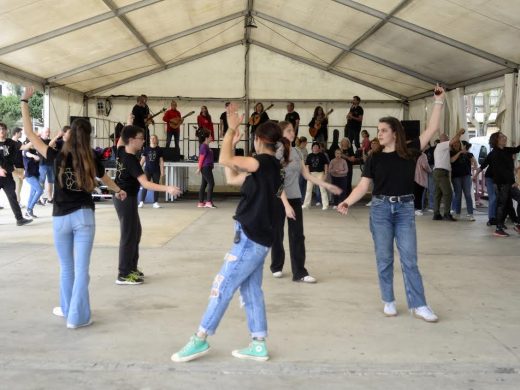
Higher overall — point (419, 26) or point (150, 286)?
point (419, 26)

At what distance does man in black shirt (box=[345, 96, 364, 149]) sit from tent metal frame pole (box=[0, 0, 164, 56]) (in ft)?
22.9

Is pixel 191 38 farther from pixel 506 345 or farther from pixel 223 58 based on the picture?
pixel 506 345

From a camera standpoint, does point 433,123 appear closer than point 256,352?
No

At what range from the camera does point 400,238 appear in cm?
470

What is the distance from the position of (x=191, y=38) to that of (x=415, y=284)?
46.3 feet

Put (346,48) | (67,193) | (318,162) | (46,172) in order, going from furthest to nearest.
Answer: (346,48) → (318,162) → (46,172) → (67,193)

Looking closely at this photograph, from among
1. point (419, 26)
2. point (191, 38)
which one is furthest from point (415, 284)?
point (191, 38)

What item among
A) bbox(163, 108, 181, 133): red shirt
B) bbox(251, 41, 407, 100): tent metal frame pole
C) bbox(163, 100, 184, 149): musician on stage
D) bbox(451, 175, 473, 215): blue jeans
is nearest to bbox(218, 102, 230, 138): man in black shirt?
bbox(163, 100, 184, 149): musician on stage

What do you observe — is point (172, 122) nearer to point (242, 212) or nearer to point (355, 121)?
point (355, 121)

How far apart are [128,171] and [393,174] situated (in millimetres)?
2426

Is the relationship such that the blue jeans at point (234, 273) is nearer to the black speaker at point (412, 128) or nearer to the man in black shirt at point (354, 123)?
the man in black shirt at point (354, 123)

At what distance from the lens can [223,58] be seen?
20.1m

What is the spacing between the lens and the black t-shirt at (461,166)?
39.5ft

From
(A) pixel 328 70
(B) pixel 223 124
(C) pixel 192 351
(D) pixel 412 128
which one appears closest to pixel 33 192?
(B) pixel 223 124
